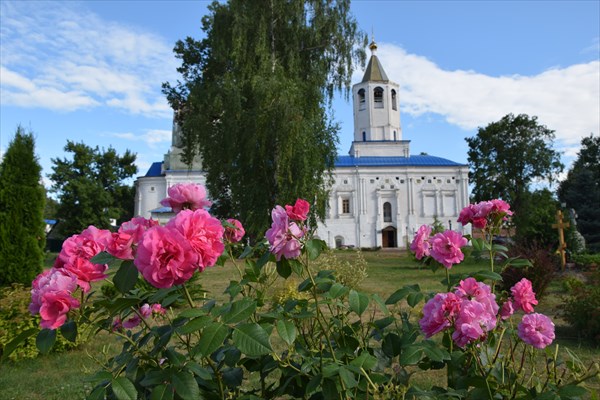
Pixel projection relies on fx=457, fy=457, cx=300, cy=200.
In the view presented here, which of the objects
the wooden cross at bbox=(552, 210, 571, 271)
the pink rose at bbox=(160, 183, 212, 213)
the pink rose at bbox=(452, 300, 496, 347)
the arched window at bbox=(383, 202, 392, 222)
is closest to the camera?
the pink rose at bbox=(452, 300, 496, 347)

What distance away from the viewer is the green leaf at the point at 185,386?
1165 millimetres

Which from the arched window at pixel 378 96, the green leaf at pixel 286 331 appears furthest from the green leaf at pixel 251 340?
the arched window at pixel 378 96

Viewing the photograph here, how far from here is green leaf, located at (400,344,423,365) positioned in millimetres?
1383

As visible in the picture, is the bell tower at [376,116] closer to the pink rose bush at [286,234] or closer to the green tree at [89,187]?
the green tree at [89,187]

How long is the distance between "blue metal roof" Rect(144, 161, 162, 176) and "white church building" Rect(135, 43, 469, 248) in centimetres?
46

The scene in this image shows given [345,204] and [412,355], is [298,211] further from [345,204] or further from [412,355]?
Result: [345,204]

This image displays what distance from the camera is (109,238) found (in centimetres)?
124

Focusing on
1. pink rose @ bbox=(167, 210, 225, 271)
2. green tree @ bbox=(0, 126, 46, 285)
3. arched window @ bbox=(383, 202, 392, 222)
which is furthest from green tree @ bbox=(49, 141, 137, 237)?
pink rose @ bbox=(167, 210, 225, 271)

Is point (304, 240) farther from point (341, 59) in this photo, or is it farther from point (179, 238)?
point (341, 59)

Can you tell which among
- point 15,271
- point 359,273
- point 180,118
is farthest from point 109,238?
point 180,118

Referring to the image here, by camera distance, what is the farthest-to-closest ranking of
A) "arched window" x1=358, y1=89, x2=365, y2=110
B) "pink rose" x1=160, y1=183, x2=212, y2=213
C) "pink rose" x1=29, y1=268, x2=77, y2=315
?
1. "arched window" x1=358, y1=89, x2=365, y2=110
2. "pink rose" x1=160, y1=183, x2=212, y2=213
3. "pink rose" x1=29, y1=268, x2=77, y2=315

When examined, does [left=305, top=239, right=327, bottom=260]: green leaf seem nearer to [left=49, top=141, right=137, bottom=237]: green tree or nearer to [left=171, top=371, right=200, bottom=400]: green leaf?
[left=171, top=371, right=200, bottom=400]: green leaf

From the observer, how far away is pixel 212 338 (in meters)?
1.08

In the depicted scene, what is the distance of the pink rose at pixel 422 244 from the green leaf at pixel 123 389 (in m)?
1.24
